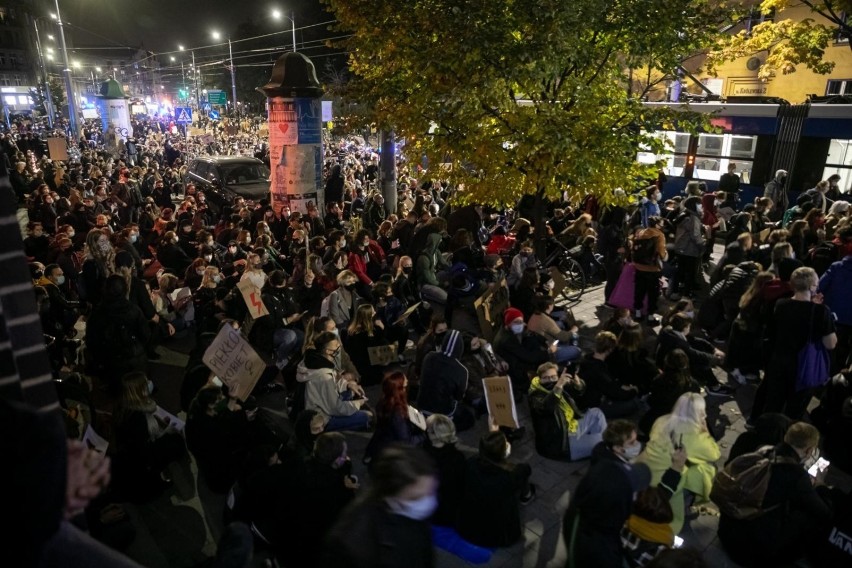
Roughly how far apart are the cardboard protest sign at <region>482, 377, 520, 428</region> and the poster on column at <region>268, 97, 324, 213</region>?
10.4 meters

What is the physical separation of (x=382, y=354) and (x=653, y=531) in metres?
4.26

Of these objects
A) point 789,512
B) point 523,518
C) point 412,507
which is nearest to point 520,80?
point 523,518

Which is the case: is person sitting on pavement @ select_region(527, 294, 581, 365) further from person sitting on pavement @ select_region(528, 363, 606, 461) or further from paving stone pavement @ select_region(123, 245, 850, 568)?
person sitting on pavement @ select_region(528, 363, 606, 461)

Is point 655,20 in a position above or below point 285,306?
above

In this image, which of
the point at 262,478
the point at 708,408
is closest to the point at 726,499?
the point at 708,408

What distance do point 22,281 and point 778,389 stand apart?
705 cm

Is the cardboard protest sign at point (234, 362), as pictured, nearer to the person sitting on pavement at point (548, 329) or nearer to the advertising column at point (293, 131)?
the person sitting on pavement at point (548, 329)

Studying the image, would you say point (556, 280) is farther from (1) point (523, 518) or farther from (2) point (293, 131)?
(2) point (293, 131)

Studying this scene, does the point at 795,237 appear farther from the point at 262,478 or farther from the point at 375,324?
the point at 262,478

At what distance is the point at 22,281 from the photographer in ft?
6.91

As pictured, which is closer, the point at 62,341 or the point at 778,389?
the point at 778,389

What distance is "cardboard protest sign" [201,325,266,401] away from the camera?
5.88 metres

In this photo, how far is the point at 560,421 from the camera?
6008 millimetres

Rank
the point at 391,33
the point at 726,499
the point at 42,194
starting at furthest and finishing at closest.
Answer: the point at 42,194
the point at 391,33
the point at 726,499
